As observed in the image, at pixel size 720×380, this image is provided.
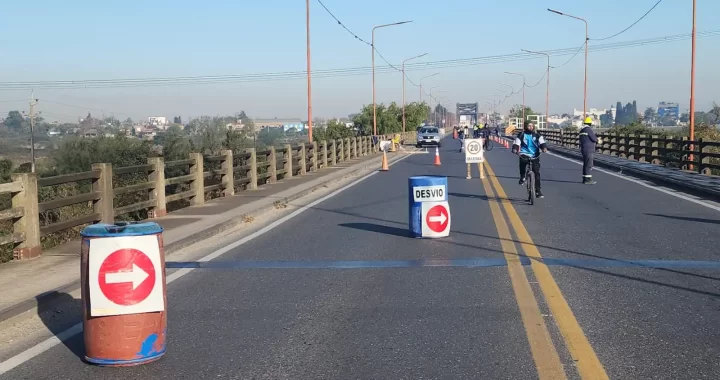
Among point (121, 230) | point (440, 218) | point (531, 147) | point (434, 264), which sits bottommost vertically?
point (434, 264)

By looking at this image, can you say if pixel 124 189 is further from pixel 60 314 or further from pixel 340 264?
pixel 60 314

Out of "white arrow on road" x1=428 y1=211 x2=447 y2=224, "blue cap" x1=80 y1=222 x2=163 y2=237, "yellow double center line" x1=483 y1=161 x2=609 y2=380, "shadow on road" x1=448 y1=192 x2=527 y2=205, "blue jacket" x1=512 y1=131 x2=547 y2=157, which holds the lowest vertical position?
"shadow on road" x1=448 y1=192 x2=527 y2=205

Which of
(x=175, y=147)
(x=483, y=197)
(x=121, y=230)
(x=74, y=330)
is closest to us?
(x=121, y=230)

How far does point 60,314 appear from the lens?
7613 millimetres

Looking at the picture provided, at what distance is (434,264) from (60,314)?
4.33 metres

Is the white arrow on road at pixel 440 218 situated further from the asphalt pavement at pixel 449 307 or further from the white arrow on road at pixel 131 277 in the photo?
the white arrow on road at pixel 131 277

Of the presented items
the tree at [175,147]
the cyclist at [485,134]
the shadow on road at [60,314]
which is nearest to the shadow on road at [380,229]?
the shadow on road at [60,314]

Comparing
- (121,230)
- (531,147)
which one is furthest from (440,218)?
(121,230)

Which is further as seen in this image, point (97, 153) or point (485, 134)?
point (485, 134)

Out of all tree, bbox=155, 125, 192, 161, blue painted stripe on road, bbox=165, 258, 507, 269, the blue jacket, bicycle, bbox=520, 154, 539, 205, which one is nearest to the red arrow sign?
blue painted stripe on road, bbox=165, 258, 507, 269

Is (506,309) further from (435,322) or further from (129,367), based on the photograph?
(129,367)

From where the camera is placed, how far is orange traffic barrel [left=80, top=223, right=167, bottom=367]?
5660mm

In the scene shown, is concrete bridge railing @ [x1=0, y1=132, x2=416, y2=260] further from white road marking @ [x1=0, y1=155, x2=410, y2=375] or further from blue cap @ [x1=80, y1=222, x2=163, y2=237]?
blue cap @ [x1=80, y1=222, x2=163, y2=237]

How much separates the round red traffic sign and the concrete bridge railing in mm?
4364
